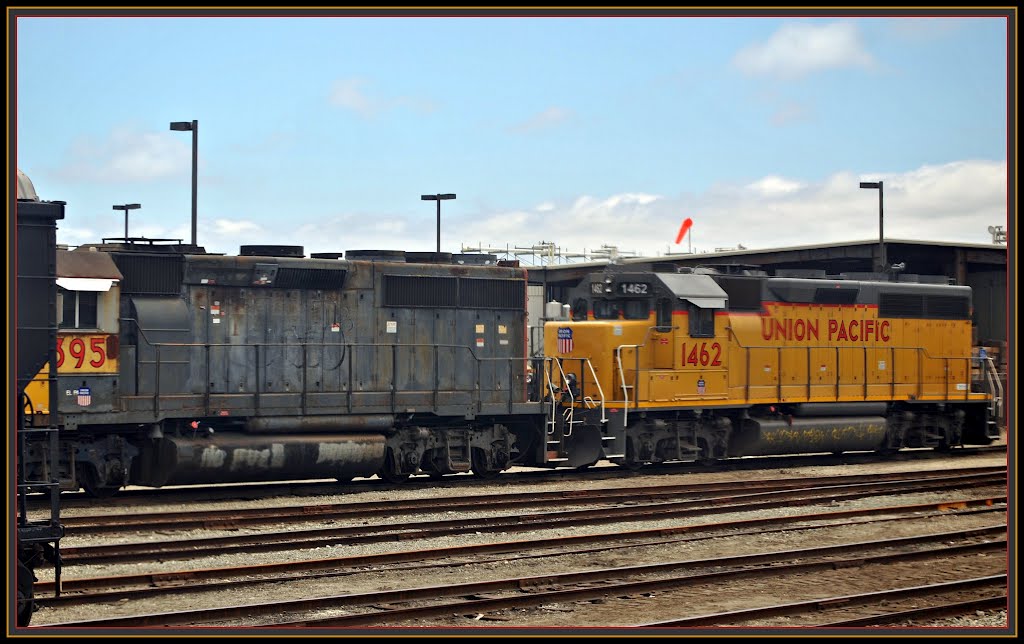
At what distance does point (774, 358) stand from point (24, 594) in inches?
630

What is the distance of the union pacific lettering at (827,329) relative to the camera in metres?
21.8

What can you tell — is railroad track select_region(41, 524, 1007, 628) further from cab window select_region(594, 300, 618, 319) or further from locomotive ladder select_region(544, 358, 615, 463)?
cab window select_region(594, 300, 618, 319)

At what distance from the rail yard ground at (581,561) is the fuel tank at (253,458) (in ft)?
1.29

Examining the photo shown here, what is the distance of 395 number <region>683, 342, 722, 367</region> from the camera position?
814 inches

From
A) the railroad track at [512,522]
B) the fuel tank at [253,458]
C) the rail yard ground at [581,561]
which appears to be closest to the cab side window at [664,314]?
the rail yard ground at [581,561]

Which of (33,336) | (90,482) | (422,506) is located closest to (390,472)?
(422,506)

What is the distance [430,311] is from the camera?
18.5 meters

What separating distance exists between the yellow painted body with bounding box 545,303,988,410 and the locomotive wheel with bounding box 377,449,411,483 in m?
3.52

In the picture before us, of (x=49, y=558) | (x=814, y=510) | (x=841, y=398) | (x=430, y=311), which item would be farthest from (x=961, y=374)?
(x=49, y=558)

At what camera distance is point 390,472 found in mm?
18250

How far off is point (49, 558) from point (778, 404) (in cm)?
1587

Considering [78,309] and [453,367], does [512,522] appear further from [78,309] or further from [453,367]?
[78,309]

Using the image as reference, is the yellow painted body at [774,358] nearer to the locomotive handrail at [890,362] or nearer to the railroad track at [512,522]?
the locomotive handrail at [890,362]

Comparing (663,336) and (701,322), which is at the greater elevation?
Result: (701,322)
